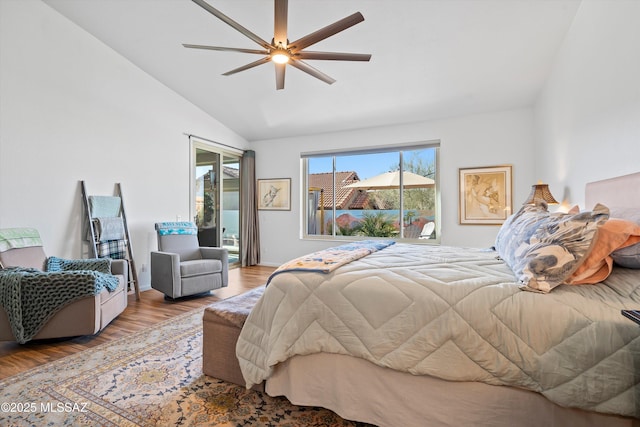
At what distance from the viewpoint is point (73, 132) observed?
3447 mm

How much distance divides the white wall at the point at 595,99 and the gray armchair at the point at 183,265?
3.92 m

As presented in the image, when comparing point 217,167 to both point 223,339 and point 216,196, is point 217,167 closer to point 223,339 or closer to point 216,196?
point 216,196

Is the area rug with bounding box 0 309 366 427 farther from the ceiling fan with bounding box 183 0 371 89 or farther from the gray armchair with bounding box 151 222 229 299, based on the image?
the ceiling fan with bounding box 183 0 371 89

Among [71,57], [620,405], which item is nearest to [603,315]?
[620,405]

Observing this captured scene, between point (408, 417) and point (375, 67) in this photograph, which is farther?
point (375, 67)

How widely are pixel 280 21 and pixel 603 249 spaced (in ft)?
7.40

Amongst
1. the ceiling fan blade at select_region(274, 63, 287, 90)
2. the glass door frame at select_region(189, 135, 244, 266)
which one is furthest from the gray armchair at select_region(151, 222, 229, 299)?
the ceiling fan blade at select_region(274, 63, 287, 90)

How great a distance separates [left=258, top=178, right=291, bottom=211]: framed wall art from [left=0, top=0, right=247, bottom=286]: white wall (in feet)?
5.57

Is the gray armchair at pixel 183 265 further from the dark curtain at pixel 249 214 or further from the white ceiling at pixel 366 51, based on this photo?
the white ceiling at pixel 366 51

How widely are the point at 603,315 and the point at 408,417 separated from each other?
2.87 ft

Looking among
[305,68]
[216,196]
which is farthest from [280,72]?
[216,196]

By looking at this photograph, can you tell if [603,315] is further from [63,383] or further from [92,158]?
[92,158]

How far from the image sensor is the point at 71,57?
3.43 m

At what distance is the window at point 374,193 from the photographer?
4922 millimetres
